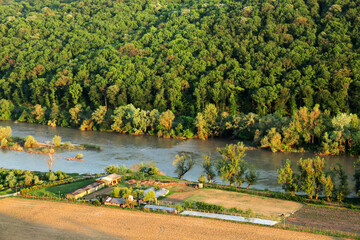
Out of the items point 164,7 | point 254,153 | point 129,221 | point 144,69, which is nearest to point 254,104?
point 254,153

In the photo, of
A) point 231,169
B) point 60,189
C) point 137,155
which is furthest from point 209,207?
point 137,155

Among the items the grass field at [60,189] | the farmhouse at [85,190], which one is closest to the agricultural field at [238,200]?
the farmhouse at [85,190]

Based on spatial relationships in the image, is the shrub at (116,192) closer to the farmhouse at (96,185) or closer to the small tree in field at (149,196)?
the small tree in field at (149,196)

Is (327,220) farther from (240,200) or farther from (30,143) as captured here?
(30,143)

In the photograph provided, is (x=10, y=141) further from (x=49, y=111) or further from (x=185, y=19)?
(x=185, y=19)

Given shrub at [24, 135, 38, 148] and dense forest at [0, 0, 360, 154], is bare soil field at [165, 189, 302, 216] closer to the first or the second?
dense forest at [0, 0, 360, 154]
